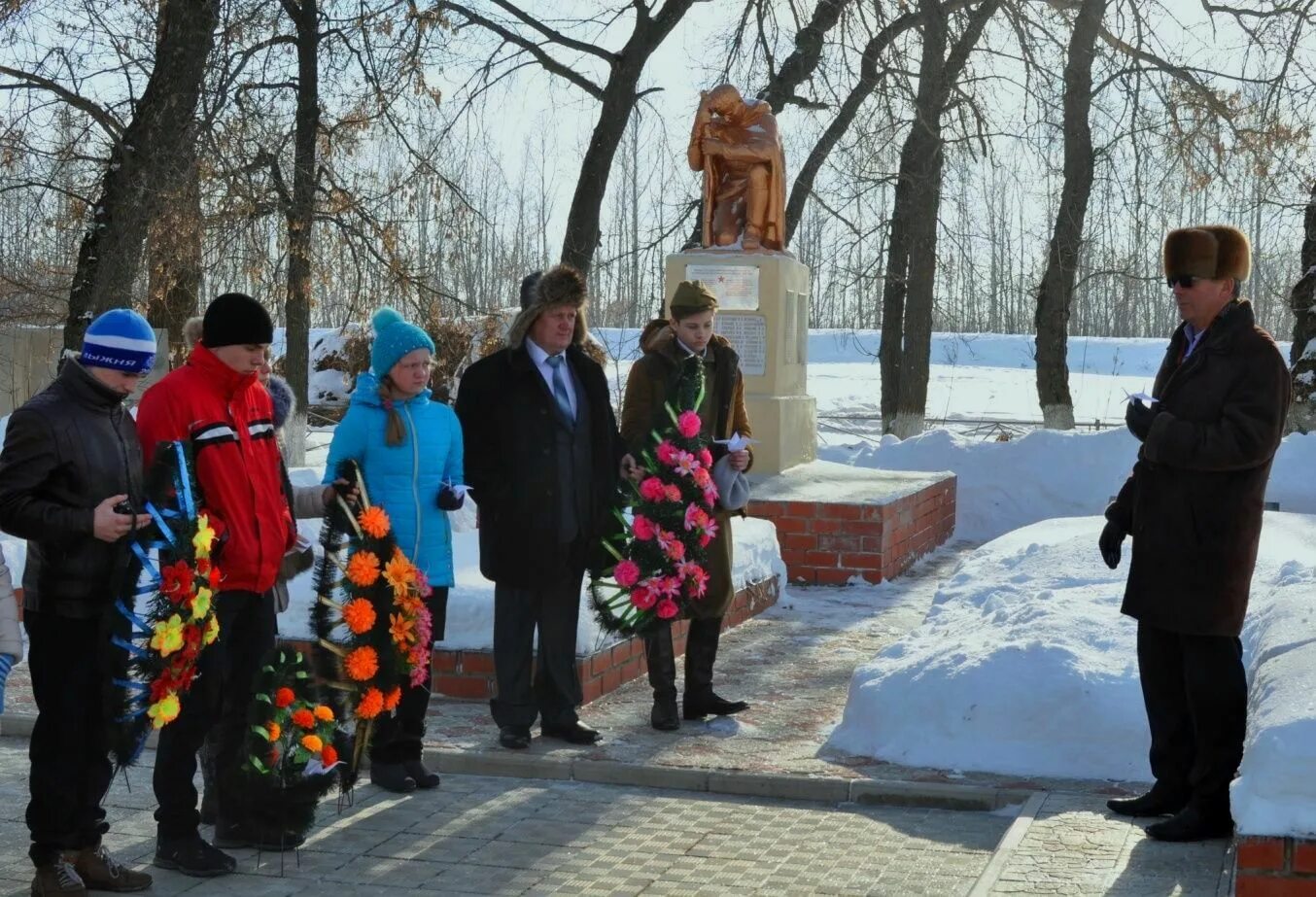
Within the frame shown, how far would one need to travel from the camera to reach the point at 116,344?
442cm

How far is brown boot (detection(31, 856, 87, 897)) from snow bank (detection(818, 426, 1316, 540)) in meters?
11.0

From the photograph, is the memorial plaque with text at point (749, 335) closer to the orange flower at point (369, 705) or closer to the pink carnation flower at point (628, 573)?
the pink carnation flower at point (628, 573)

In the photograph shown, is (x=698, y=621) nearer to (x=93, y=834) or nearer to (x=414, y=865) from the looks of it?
(x=414, y=865)

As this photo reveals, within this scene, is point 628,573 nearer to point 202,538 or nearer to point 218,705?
point 218,705

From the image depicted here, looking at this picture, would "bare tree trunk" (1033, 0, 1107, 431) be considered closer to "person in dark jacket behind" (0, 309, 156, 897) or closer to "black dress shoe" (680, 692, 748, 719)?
"black dress shoe" (680, 692, 748, 719)

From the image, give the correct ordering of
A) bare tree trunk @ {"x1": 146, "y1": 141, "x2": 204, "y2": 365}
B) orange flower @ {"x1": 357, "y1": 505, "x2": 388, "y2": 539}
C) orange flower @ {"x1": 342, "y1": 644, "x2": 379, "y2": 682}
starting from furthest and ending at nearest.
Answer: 1. bare tree trunk @ {"x1": 146, "y1": 141, "x2": 204, "y2": 365}
2. orange flower @ {"x1": 357, "y1": 505, "x2": 388, "y2": 539}
3. orange flower @ {"x1": 342, "y1": 644, "x2": 379, "y2": 682}

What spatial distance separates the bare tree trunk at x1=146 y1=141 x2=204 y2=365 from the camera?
512 inches

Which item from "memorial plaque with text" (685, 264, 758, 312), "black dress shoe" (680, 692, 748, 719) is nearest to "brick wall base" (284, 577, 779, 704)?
"black dress shoe" (680, 692, 748, 719)

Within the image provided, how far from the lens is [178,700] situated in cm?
459

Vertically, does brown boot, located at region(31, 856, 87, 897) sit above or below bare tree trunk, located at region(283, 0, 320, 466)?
below

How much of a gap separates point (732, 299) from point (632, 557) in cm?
614

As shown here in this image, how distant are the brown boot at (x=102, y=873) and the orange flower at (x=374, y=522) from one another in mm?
1258

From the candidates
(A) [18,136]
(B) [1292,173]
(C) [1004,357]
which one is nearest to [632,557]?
(A) [18,136]

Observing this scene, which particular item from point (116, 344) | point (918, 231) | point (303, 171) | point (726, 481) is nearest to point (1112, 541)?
point (726, 481)
